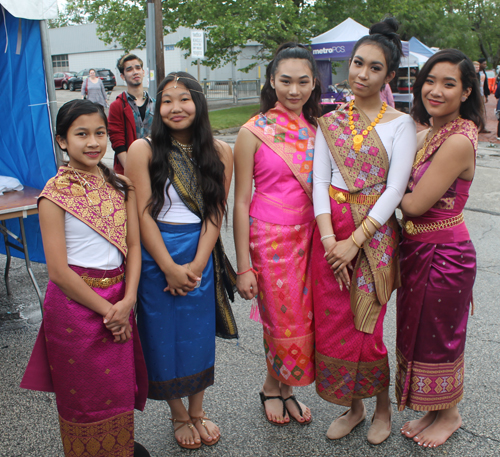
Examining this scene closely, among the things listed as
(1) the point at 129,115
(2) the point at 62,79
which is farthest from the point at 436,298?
(2) the point at 62,79

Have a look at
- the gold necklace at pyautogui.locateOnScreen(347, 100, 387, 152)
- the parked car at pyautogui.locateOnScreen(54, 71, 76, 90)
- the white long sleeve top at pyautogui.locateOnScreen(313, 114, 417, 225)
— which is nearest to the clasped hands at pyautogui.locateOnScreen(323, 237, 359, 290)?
the white long sleeve top at pyautogui.locateOnScreen(313, 114, 417, 225)

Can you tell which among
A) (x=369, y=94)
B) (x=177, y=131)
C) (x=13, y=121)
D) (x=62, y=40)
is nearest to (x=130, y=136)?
(x=13, y=121)

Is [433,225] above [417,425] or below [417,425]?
above

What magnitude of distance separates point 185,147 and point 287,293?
2.62ft

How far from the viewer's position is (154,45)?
30.6 feet

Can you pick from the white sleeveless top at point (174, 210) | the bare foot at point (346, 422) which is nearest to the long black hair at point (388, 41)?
the white sleeveless top at point (174, 210)

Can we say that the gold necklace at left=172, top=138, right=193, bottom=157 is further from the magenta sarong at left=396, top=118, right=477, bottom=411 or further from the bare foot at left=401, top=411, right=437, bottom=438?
the bare foot at left=401, top=411, right=437, bottom=438

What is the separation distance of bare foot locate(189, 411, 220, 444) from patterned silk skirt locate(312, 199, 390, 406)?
54cm

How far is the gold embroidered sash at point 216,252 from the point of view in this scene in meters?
2.06

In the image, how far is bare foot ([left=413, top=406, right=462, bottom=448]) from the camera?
2.21m

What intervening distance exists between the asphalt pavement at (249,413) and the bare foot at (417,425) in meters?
0.04

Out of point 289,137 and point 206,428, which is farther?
point 206,428

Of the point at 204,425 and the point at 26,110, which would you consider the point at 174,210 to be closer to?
the point at 204,425

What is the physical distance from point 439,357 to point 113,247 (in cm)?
148
